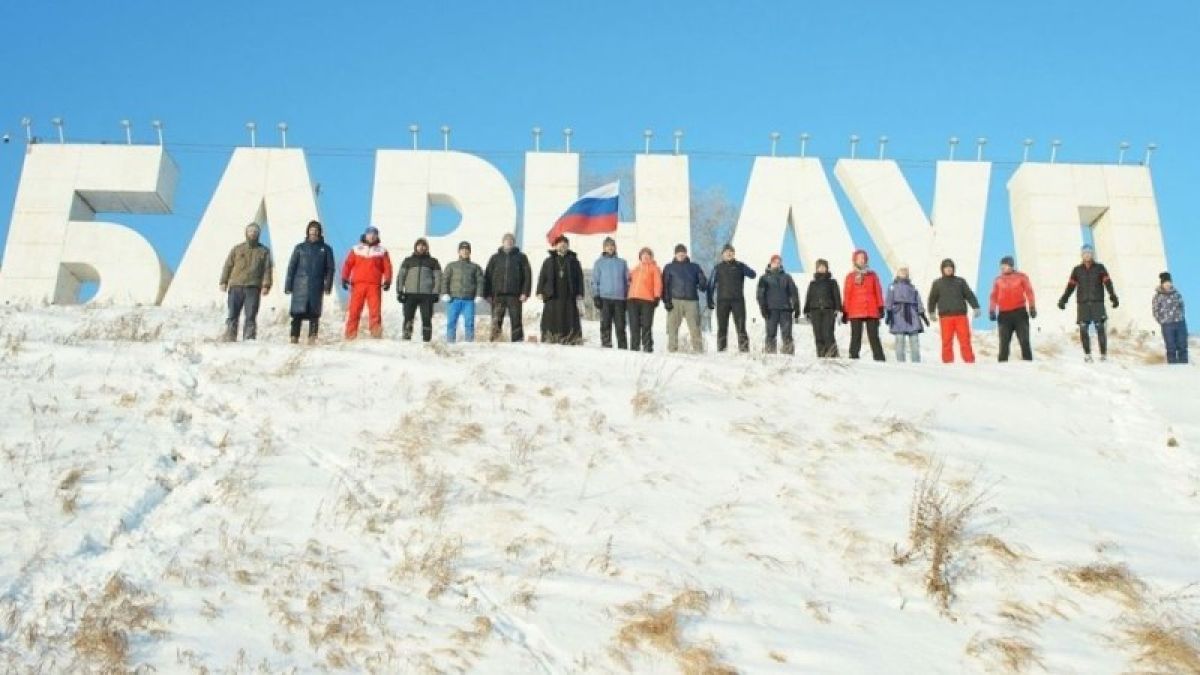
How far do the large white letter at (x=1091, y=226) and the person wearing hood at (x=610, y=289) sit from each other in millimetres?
10500

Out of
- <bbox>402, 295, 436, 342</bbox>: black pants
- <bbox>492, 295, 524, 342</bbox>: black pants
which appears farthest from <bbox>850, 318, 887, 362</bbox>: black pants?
<bbox>402, 295, 436, 342</bbox>: black pants

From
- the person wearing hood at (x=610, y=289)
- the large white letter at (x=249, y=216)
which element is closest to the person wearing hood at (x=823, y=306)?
the person wearing hood at (x=610, y=289)

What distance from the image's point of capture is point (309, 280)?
42.6 ft

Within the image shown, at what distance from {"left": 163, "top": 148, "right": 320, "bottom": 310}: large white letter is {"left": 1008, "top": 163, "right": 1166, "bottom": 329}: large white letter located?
13906 mm

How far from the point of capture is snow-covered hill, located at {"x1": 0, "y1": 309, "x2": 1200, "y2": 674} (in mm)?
5707

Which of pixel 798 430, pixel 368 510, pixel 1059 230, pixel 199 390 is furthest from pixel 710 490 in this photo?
pixel 1059 230

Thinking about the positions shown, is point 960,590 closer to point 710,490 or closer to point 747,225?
point 710,490

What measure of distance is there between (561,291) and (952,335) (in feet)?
16.8

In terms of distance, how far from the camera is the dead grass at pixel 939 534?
662 cm

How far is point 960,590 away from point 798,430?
8.57ft

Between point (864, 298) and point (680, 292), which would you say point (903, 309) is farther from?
point (680, 292)

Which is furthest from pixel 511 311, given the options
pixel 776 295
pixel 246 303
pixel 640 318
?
pixel 776 295

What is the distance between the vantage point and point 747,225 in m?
21.8

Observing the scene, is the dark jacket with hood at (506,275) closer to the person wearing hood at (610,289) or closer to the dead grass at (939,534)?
the person wearing hood at (610,289)
